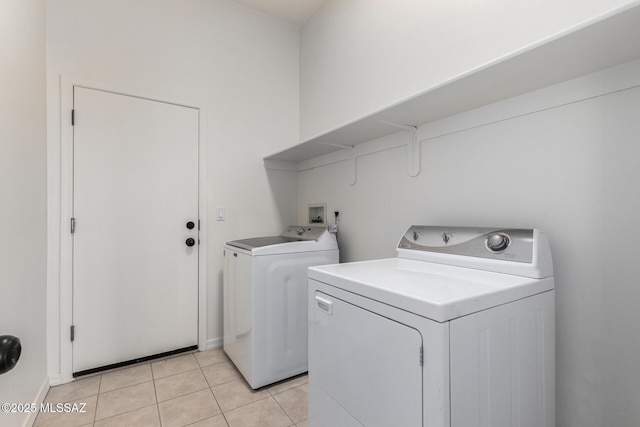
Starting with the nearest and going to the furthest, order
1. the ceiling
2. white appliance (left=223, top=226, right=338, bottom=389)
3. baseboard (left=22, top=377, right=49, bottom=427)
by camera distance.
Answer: baseboard (left=22, top=377, right=49, bottom=427)
white appliance (left=223, top=226, right=338, bottom=389)
the ceiling

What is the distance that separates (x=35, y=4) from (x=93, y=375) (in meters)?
2.36

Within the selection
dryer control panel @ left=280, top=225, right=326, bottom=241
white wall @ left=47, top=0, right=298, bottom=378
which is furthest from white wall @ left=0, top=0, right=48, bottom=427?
dryer control panel @ left=280, top=225, right=326, bottom=241

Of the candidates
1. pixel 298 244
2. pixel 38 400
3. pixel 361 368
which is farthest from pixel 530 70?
pixel 38 400

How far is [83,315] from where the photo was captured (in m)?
2.03

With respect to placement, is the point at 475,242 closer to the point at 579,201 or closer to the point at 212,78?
the point at 579,201

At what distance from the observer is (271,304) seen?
1915 millimetres

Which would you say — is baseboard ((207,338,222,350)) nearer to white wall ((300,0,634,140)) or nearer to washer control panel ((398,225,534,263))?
washer control panel ((398,225,534,263))

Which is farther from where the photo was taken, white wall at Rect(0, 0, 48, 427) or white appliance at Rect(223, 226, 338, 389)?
white appliance at Rect(223, 226, 338, 389)

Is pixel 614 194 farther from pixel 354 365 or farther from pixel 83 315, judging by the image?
pixel 83 315

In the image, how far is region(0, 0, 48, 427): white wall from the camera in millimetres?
1243

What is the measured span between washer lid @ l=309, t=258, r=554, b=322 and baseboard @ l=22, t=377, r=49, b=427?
1.67 metres

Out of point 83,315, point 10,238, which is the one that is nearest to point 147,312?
point 83,315

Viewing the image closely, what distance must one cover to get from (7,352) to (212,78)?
2.42 meters

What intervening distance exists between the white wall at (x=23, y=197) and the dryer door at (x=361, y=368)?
1286mm
